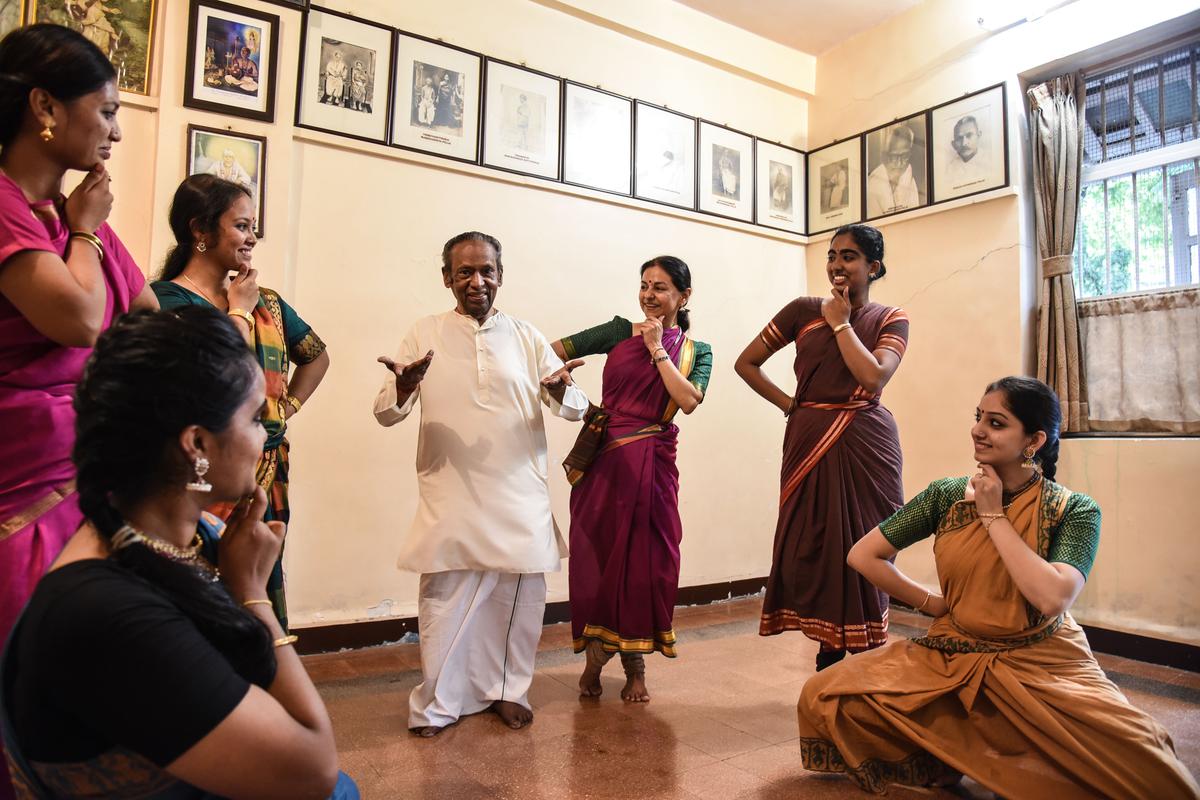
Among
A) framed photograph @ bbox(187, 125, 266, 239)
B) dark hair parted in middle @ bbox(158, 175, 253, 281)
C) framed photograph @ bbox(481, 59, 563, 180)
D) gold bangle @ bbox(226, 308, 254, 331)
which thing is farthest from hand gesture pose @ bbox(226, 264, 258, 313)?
framed photograph @ bbox(481, 59, 563, 180)

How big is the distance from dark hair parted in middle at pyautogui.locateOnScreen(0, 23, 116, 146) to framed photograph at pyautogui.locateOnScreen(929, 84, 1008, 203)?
442 cm

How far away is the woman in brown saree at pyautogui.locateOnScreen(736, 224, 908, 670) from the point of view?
2.87 m

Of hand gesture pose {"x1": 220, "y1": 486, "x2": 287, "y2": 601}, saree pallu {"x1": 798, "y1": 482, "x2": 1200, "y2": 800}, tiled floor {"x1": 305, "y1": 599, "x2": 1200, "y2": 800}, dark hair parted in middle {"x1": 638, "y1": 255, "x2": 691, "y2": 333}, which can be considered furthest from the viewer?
dark hair parted in middle {"x1": 638, "y1": 255, "x2": 691, "y2": 333}

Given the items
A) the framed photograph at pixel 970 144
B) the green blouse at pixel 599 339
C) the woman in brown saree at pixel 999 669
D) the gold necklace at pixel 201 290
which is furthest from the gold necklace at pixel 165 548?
the framed photograph at pixel 970 144

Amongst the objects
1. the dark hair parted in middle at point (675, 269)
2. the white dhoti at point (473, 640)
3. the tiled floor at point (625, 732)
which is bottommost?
the tiled floor at point (625, 732)

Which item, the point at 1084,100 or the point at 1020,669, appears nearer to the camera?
the point at 1020,669

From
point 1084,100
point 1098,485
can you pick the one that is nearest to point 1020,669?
point 1098,485

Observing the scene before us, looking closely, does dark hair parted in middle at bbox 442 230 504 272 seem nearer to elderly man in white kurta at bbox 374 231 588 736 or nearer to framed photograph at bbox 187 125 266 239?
elderly man in white kurta at bbox 374 231 588 736

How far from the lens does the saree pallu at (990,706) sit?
6.23 ft

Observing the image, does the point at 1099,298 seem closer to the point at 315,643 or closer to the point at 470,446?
the point at 470,446

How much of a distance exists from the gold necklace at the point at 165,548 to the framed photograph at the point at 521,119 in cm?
342

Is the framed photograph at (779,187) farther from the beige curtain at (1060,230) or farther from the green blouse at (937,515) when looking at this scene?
the green blouse at (937,515)

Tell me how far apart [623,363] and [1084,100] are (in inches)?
123

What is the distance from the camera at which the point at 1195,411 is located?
148 inches
